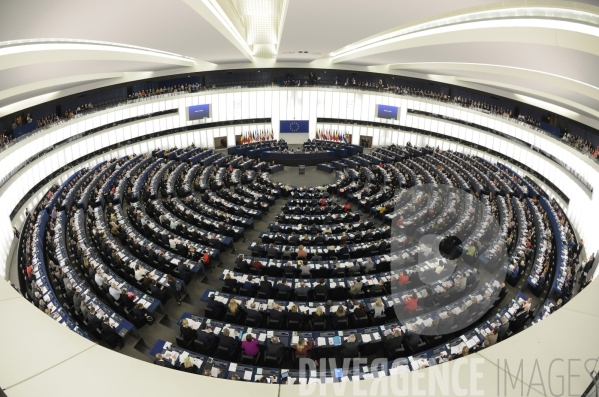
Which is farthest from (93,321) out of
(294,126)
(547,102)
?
(294,126)

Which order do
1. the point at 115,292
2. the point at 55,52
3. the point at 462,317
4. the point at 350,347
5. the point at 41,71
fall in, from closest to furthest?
the point at 350,347
the point at 462,317
the point at 115,292
the point at 55,52
the point at 41,71

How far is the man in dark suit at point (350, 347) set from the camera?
10805 mm

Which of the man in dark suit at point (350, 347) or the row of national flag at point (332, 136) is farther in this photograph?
the row of national flag at point (332, 136)

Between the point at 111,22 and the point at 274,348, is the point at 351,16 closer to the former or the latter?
the point at 111,22

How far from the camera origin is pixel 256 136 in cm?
3944

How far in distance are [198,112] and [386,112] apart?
18618 millimetres

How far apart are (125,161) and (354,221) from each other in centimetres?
1925

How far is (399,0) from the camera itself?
1183 centimetres

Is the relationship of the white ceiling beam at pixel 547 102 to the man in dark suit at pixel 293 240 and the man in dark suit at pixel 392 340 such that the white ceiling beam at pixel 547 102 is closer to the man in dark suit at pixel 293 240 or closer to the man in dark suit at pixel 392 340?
the man in dark suit at pixel 293 240

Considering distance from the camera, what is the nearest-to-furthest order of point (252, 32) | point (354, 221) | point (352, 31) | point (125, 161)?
1. point (352, 31)
2. point (354, 221)
3. point (252, 32)
4. point (125, 161)

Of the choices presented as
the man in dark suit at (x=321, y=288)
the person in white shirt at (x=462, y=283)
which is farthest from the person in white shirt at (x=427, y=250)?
the man in dark suit at (x=321, y=288)

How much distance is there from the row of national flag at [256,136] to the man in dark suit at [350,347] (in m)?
30.2

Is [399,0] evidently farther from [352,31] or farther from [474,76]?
[474,76]

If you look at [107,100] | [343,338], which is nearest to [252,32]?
[107,100]
